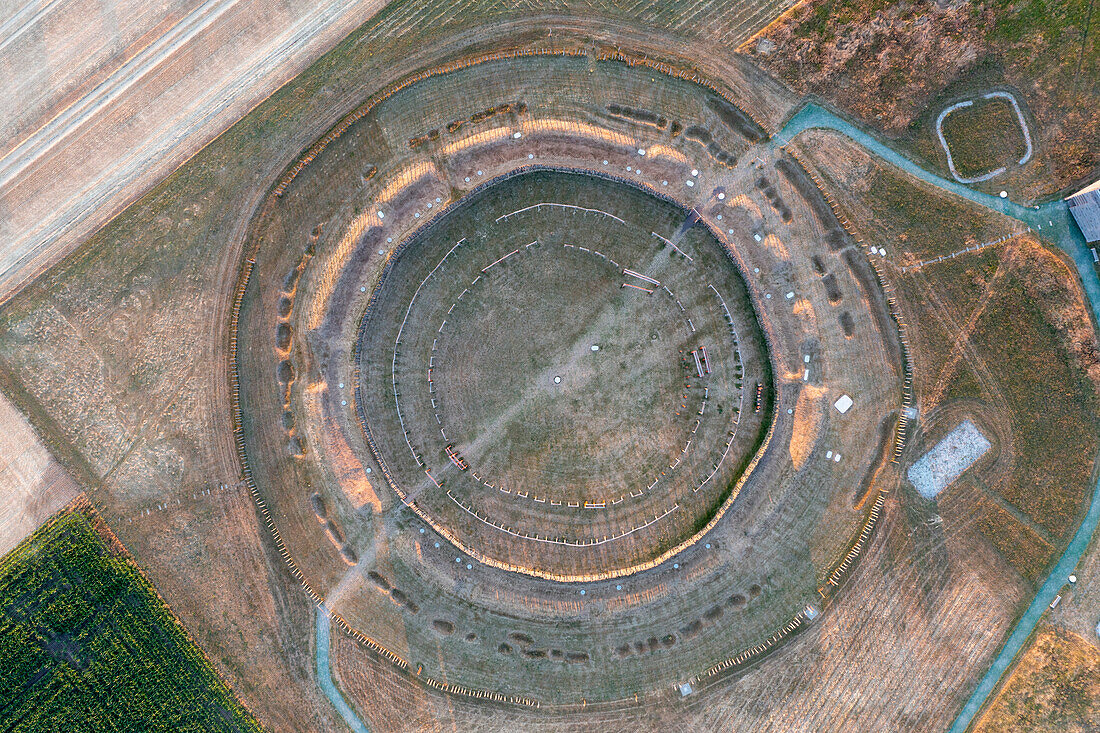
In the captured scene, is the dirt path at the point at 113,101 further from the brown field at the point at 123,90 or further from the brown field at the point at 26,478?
the brown field at the point at 26,478

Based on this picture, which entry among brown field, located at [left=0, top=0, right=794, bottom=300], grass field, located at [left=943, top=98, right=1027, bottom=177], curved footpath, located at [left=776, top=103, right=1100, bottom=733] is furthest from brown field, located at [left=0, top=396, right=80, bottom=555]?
grass field, located at [left=943, top=98, right=1027, bottom=177]

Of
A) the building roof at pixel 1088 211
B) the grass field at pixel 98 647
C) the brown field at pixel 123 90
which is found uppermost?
the brown field at pixel 123 90

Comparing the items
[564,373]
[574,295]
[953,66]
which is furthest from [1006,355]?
[564,373]

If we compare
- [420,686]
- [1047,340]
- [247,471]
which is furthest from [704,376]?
[247,471]

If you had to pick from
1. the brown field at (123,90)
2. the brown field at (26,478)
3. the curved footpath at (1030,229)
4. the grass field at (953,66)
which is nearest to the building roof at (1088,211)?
the curved footpath at (1030,229)

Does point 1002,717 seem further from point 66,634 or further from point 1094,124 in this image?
point 66,634

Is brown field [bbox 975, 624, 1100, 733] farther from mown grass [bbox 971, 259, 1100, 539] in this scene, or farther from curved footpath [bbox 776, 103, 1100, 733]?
mown grass [bbox 971, 259, 1100, 539]
